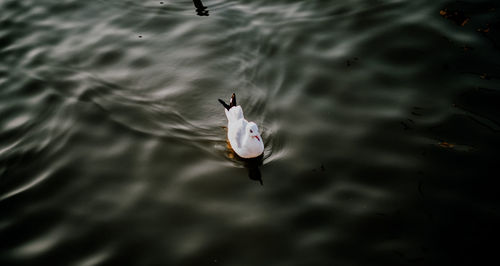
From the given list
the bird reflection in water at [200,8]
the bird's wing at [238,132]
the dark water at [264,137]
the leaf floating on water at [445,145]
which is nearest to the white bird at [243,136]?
the bird's wing at [238,132]

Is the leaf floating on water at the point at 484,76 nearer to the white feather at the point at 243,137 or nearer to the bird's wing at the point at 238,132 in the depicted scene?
the white feather at the point at 243,137

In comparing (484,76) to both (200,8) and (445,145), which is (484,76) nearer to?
(445,145)

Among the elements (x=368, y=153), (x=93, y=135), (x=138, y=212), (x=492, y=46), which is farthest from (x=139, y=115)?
(x=492, y=46)

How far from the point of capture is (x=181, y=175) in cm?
519

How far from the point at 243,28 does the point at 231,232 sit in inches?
187

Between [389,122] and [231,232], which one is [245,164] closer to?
[231,232]

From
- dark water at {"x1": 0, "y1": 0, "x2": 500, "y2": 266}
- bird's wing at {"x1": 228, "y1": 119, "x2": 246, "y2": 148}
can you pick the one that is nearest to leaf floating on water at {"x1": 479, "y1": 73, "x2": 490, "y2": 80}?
dark water at {"x1": 0, "y1": 0, "x2": 500, "y2": 266}

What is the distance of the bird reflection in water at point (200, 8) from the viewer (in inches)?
334

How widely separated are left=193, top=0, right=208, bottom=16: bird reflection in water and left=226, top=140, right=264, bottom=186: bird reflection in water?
4185 mm

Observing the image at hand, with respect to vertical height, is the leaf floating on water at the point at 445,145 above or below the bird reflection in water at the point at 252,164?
above

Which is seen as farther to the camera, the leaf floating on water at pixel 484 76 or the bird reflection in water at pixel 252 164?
the leaf floating on water at pixel 484 76

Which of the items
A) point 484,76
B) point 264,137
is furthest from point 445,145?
point 264,137

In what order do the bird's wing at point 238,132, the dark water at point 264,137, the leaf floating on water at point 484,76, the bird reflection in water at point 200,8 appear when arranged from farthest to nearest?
the bird reflection in water at point 200,8 → the leaf floating on water at point 484,76 → the bird's wing at point 238,132 → the dark water at point 264,137

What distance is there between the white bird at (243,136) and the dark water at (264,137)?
0.22m
